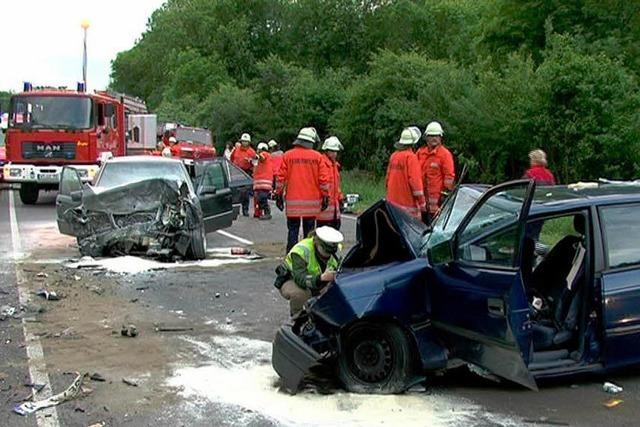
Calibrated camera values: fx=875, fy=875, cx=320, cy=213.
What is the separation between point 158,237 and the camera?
1216 centimetres

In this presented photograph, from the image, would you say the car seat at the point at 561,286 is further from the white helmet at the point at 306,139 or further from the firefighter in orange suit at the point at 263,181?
the firefighter in orange suit at the point at 263,181

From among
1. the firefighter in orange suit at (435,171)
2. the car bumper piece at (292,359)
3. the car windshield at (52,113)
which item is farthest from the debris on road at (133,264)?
the car windshield at (52,113)

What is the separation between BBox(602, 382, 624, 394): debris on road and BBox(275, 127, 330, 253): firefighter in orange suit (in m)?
5.04

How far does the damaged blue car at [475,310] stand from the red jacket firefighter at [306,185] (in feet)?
14.7

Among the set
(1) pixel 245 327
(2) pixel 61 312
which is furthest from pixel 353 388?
(2) pixel 61 312

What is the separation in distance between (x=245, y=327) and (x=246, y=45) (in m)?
53.0

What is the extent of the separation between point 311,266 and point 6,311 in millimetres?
3666

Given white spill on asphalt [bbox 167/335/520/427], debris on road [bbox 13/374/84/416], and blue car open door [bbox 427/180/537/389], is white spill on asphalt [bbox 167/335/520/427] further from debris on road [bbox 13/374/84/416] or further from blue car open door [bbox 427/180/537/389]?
debris on road [bbox 13/374/84/416]

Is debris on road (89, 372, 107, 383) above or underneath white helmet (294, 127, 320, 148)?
underneath

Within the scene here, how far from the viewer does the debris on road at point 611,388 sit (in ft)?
19.6

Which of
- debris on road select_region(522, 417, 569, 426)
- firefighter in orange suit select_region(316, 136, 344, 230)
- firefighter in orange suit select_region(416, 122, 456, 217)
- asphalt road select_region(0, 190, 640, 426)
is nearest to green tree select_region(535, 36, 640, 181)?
firefighter in orange suit select_region(416, 122, 456, 217)

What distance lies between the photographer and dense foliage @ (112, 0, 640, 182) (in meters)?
18.2

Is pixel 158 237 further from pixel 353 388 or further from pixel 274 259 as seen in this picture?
pixel 353 388

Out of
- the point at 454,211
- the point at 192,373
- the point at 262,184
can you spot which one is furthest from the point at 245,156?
the point at 192,373
